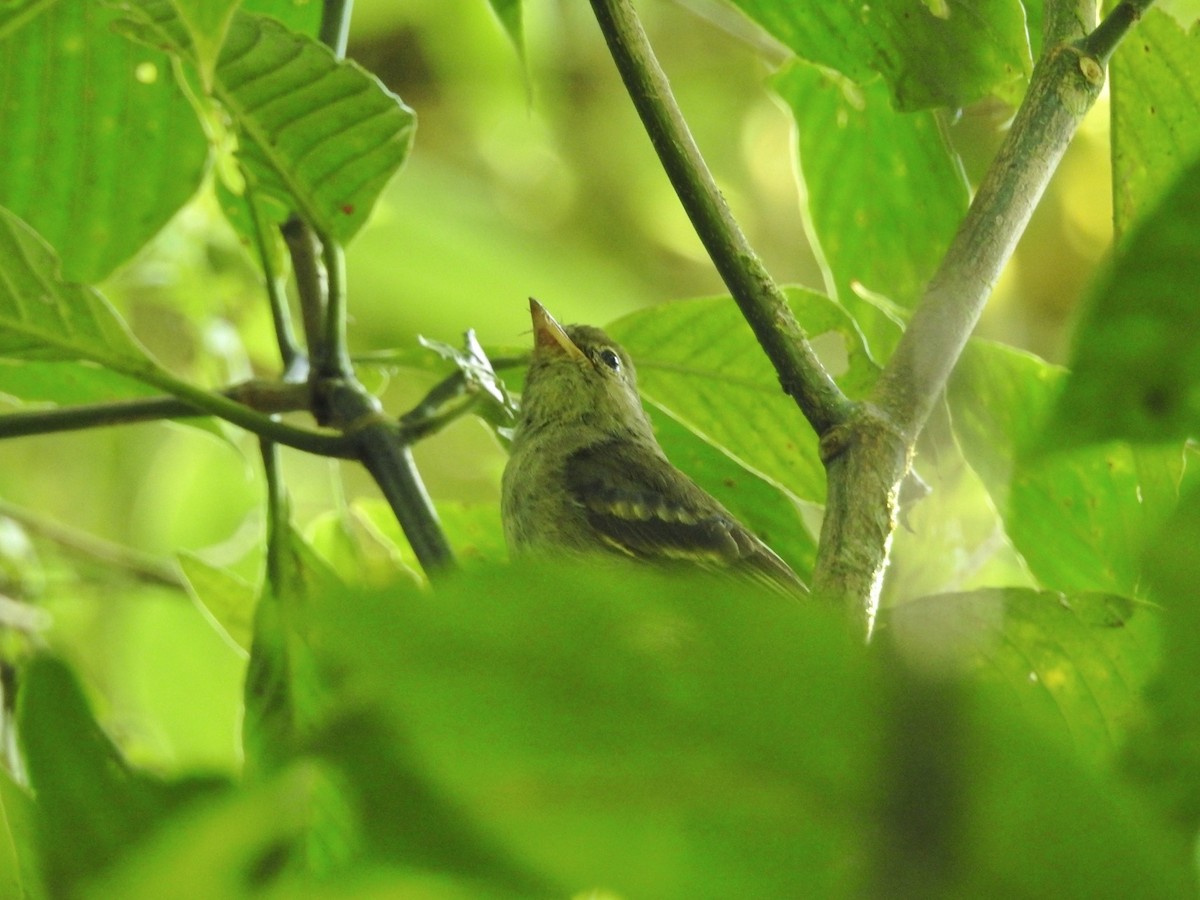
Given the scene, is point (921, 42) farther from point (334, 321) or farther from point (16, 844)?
point (16, 844)

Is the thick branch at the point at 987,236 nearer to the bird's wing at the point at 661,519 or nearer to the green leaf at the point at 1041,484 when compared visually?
the green leaf at the point at 1041,484

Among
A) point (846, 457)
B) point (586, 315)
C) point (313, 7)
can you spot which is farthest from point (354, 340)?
point (846, 457)

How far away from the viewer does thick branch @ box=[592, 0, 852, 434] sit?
123cm

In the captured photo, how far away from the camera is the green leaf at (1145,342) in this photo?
20.9 inches

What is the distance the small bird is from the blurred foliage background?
38cm

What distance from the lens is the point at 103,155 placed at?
1985mm

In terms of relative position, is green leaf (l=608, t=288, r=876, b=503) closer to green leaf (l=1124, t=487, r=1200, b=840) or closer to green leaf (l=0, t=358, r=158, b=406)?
green leaf (l=0, t=358, r=158, b=406)

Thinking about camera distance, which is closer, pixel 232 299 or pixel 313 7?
pixel 313 7

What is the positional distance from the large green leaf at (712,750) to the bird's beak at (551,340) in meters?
2.72

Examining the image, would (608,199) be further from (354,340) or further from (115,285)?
(115,285)

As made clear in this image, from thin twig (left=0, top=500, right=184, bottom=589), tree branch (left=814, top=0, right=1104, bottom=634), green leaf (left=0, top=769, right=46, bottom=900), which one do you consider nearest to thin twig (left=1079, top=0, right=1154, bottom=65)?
tree branch (left=814, top=0, right=1104, bottom=634)

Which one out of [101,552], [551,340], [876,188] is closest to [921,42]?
[876,188]

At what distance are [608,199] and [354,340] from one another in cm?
197

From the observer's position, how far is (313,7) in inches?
83.1
